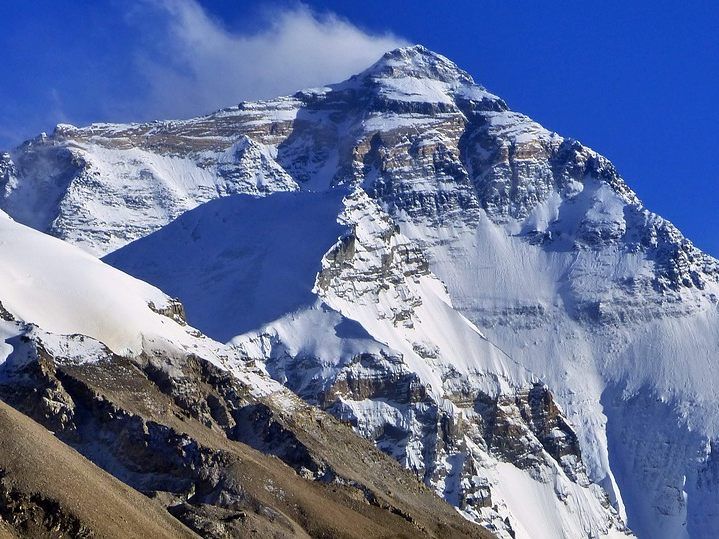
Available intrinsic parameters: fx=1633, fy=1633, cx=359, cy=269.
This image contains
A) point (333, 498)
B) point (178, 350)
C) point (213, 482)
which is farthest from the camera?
point (178, 350)

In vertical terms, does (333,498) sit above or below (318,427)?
below

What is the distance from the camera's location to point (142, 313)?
12912 cm

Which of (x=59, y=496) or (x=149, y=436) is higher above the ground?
(x=149, y=436)

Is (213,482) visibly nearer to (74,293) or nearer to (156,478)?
(156,478)

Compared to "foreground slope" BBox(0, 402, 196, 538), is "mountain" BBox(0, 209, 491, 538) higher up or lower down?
higher up

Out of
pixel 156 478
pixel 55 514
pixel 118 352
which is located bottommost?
pixel 55 514

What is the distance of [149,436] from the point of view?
104188mm

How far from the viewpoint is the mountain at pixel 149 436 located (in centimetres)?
8388

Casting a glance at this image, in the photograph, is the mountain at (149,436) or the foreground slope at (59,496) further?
the mountain at (149,436)

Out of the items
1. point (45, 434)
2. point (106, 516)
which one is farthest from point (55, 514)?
point (45, 434)

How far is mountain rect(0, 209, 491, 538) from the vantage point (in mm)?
83875

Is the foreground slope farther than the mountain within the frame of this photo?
No

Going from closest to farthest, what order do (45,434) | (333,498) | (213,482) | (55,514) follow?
(55,514), (45,434), (213,482), (333,498)

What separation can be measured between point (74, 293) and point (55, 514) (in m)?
50.2
